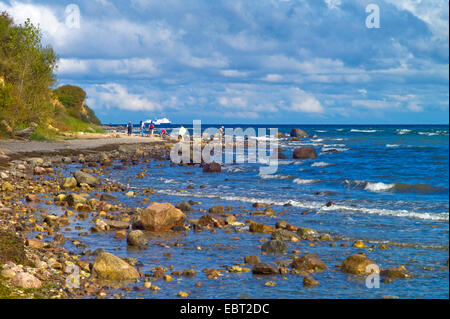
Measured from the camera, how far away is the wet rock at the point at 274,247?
40.5ft

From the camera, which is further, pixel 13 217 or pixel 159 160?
pixel 159 160

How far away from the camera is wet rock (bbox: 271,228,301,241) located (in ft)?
45.2

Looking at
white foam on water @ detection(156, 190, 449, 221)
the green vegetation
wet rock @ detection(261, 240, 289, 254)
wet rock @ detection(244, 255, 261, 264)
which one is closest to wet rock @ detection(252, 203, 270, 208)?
white foam on water @ detection(156, 190, 449, 221)

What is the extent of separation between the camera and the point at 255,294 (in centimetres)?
908

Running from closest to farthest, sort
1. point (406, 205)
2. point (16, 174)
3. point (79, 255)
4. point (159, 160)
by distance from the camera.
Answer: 1. point (79, 255)
2. point (406, 205)
3. point (16, 174)
4. point (159, 160)

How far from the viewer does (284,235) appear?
14.0 meters

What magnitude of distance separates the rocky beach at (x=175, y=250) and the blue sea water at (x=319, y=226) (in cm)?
5

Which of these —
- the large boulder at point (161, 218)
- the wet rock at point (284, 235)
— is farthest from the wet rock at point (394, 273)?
the large boulder at point (161, 218)

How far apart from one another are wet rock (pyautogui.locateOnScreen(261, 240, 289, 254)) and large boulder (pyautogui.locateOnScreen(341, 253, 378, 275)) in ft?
6.36

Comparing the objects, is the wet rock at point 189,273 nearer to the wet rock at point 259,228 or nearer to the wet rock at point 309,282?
the wet rock at point 309,282

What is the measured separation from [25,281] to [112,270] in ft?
6.18
